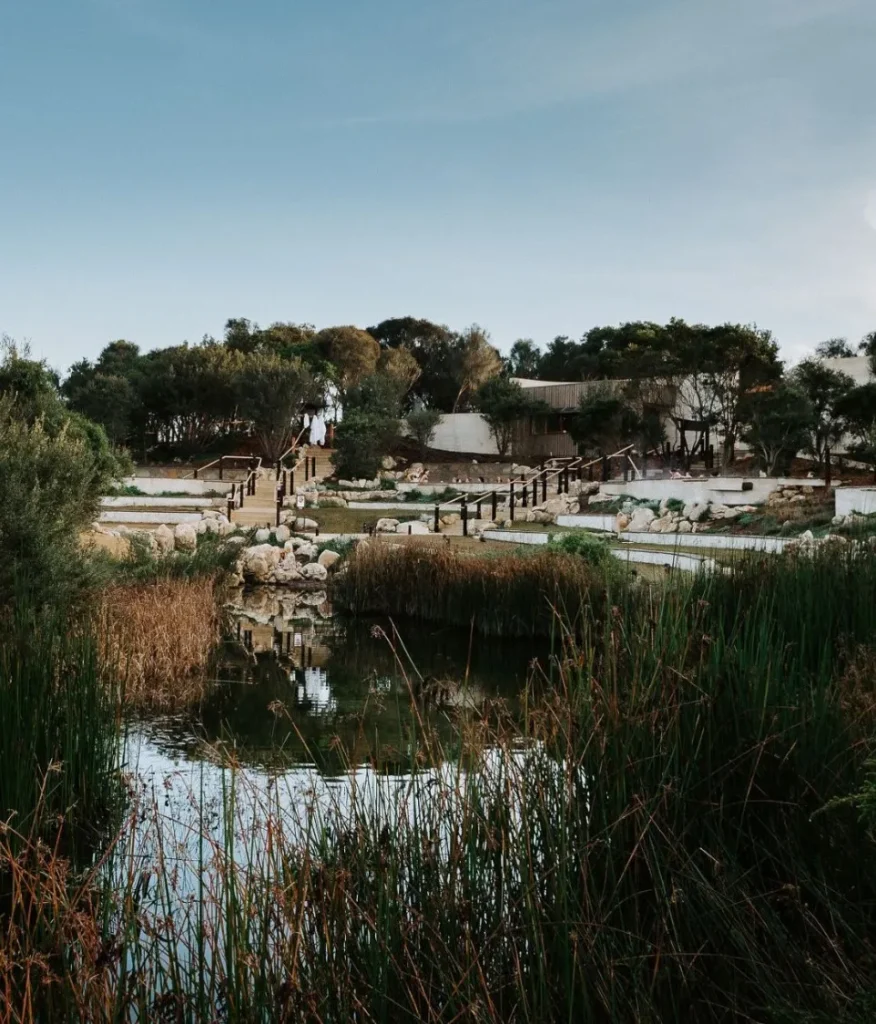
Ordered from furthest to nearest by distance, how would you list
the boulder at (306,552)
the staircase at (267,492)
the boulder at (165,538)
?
the staircase at (267,492), the boulder at (306,552), the boulder at (165,538)

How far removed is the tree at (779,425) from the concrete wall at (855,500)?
6.52 meters

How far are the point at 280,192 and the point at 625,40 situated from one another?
8737 mm

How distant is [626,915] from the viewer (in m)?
2.89

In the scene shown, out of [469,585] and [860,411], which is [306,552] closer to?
[469,585]

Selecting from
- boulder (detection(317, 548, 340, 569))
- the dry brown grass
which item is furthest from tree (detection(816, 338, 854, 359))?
the dry brown grass

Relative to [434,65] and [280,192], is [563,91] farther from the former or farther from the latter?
[280,192]

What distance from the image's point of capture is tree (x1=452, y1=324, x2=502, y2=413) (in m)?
41.9

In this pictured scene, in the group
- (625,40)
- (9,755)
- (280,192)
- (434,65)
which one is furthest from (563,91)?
(9,755)

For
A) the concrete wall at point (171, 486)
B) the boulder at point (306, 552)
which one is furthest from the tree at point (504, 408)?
the boulder at point (306, 552)

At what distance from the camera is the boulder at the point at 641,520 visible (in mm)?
19859

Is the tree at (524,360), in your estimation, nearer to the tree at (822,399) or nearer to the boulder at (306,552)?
the tree at (822,399)

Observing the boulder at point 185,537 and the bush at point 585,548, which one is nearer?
the bush at point 585,548

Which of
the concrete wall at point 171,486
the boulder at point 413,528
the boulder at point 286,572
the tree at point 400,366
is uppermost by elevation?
the tree at point 400,366

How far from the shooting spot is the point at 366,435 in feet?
97.1
